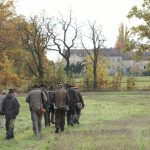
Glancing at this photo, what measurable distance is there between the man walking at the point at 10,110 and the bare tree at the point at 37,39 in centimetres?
6278

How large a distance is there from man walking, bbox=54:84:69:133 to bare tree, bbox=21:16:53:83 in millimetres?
60563

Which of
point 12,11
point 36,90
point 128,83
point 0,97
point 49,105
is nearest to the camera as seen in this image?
point 36,90

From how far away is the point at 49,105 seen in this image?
26.3 metres

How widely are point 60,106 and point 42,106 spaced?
1228mm

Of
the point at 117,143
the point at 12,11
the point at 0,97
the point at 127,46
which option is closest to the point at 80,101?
the point at 0,97

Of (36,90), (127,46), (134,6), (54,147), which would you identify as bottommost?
(54,147)

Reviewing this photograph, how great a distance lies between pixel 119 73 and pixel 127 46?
71.6ft

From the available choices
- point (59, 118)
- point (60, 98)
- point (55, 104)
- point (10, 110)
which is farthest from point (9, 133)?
point (60, 98)

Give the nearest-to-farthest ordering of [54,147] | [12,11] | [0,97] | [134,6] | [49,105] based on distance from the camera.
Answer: [54,147] → [0,97] → [49,105] → [12,11] → [134,6]

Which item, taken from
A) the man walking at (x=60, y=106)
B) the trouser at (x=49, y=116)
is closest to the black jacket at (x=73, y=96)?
the trouser at (x=49, y=116)

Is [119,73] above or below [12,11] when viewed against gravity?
below

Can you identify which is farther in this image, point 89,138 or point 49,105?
point 49,105

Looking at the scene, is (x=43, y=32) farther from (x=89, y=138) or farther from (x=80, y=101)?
(x=89, y=138)

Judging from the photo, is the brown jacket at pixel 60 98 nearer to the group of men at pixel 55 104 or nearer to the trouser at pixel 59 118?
the group of men at pixel 55 104
